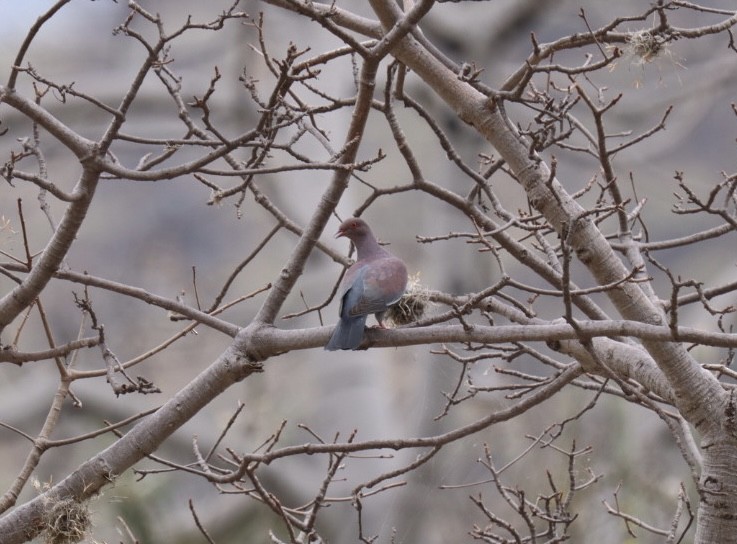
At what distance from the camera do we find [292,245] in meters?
8.56

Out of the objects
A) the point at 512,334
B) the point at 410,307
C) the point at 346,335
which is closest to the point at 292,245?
the point at 410,307

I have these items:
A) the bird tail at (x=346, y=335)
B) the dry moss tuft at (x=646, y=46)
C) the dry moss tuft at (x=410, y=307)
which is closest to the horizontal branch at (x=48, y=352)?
the bird tail at (x=346, y=335)

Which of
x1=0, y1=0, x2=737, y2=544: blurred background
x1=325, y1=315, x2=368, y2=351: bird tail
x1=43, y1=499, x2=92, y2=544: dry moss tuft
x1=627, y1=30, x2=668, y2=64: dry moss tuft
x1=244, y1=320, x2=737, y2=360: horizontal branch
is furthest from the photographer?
x1=0, y1=0, x2=737, y2=544: blurred background

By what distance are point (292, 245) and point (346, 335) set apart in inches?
251

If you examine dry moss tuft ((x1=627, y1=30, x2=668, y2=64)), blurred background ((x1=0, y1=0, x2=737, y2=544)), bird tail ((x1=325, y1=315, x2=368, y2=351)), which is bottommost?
bird tail ((x1=325, y1=315, x2=368, y2=351))

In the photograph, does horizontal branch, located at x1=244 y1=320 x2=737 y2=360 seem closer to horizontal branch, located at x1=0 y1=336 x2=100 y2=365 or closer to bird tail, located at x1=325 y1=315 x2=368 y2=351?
bird tail, located at x1=325 y1=315 x2=368 y2=351

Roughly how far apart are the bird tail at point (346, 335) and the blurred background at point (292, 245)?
391cm

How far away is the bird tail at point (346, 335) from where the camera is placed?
221cm

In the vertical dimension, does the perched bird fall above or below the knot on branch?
above

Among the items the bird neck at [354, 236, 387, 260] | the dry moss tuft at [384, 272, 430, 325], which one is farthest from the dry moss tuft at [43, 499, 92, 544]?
the bird neck at [354, 236, 387, 260]

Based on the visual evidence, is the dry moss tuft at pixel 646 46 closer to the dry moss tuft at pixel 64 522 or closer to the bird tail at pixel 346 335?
the bird tail at pixel 346 335

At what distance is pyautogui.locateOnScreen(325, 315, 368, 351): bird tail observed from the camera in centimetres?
221

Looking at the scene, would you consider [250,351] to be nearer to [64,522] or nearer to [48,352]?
[48,352]

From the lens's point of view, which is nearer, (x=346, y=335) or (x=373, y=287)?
(x=346, y=335)
